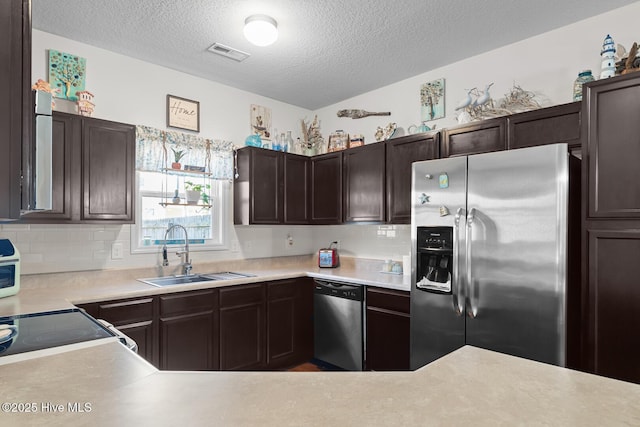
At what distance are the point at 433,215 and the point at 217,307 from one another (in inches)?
72.6

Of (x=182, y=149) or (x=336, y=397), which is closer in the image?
(x=336, y=397)

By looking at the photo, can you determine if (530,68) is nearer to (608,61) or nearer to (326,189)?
(608,61)

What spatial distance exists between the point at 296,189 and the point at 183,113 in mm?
1342

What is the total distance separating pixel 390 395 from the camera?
32.6 inches

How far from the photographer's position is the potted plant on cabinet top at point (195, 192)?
3.46 meters

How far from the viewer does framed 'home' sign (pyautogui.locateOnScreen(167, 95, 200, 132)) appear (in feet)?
11.2

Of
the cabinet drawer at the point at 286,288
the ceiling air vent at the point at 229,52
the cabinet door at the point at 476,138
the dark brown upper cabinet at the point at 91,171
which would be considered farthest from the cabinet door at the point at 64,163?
the cabinet door at the point at 476,138

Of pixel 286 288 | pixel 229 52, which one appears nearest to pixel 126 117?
pixel 229 52

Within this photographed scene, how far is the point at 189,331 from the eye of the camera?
2.87 metres

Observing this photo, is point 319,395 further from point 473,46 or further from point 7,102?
point 473,46

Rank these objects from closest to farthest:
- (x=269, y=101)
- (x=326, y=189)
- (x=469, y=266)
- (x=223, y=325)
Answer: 1. (x=469, y=266)
2. (x=223, y=325)
3. (x=326, y=189)
4. (x=269, y=101)

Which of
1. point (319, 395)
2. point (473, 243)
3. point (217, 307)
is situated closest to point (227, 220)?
point (217, 307)

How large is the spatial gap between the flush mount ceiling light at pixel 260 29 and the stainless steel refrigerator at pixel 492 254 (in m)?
1.39

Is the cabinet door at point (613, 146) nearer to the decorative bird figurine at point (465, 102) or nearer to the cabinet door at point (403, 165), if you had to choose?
the decorative bird figurine at point (465, 102)
